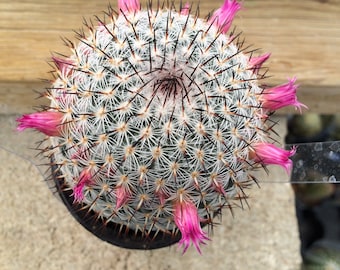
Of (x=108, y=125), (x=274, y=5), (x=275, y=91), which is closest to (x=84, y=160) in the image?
(x=108, y=125)

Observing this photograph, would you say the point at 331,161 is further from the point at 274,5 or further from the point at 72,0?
the point at 72,0

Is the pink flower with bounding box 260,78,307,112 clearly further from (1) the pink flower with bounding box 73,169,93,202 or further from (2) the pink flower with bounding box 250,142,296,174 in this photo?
(1) the pink flower with bounding box 73,169,93,202

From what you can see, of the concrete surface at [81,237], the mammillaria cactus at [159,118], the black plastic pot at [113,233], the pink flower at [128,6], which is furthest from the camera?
the concrete surface at [81,237]

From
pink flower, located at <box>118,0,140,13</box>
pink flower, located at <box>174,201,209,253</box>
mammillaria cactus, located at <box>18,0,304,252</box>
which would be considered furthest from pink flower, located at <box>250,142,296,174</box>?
pink flower, located at <box>118,0,140,13</box>

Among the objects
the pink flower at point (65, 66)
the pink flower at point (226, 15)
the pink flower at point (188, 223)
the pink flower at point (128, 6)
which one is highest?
the pink flower at point (226, 15)

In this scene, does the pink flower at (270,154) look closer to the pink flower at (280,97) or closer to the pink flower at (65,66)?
the pink flower at (280,97)

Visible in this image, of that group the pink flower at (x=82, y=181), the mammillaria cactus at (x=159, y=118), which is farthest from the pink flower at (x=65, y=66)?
the pink flower at (x=82, y=181)

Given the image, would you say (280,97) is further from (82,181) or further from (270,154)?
(82,181)
